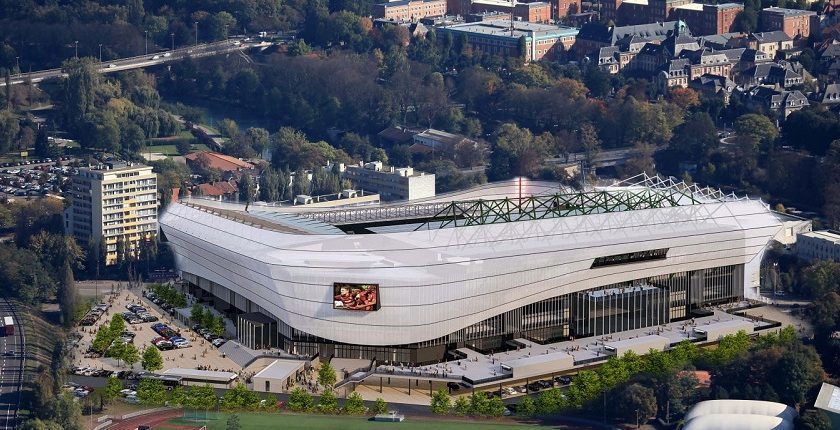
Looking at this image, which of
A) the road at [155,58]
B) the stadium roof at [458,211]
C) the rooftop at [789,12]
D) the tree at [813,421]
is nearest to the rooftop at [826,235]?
the stadium roof at [458,211]

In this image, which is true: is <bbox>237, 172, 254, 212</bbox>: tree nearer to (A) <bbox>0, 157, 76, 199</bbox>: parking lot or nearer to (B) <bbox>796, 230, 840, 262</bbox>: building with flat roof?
(A) <bbox>0, 157, 76, 199</bbox>: parking lot

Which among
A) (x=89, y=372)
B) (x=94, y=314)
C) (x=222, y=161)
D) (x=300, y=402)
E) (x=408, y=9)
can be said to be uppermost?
(x=408, y=9)

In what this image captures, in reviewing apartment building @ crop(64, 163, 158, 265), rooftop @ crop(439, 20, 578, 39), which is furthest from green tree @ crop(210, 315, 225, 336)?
rooftop @ crop(439, 20, 578, 39)

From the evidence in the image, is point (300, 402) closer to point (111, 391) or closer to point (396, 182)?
point (111, 391)

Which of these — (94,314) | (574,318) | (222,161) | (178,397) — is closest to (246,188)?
A: (222,161)

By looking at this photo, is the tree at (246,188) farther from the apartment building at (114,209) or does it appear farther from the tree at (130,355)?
the tree at (130,355)

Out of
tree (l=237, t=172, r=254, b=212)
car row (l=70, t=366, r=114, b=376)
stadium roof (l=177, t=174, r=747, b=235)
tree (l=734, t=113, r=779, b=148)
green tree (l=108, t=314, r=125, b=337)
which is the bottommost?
tree (l=237, t=172, r=254, b=212)
